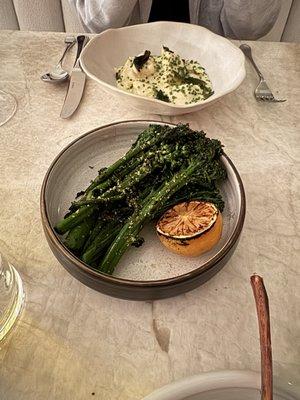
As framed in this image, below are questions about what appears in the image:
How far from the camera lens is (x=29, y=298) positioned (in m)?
0.70

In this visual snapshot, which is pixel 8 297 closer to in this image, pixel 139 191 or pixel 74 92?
pixel 139 191

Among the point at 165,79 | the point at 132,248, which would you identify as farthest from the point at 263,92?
the point at 132,248

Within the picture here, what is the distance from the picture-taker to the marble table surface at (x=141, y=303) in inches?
24.4

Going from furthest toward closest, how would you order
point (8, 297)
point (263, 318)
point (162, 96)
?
point (162, 96), point (8, 297), point (263, 318)

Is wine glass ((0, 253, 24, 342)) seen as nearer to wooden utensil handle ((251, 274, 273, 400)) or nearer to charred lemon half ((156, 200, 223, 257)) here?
charred lemon half ((156, 200, 223, 257))

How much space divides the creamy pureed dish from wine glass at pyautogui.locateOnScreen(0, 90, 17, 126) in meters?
0.26

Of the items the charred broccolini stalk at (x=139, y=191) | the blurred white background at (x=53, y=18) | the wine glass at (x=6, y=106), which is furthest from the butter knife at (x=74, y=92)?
the blurred white background at (x=53, y=18)

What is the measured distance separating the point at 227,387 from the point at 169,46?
35.0 inches

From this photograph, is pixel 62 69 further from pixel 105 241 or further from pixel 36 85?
pixel 105 241

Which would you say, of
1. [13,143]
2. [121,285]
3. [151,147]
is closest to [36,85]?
[13,143]

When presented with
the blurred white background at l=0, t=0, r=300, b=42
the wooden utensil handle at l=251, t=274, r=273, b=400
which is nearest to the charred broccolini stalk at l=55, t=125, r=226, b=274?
the wooden utensil handle at l=251, t=274, r=273, b=400

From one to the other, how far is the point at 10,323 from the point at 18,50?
811 millimetres

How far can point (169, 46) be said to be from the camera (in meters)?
1.15

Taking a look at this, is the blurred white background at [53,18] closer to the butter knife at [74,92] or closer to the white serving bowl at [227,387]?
the butter knife at [74,92]
